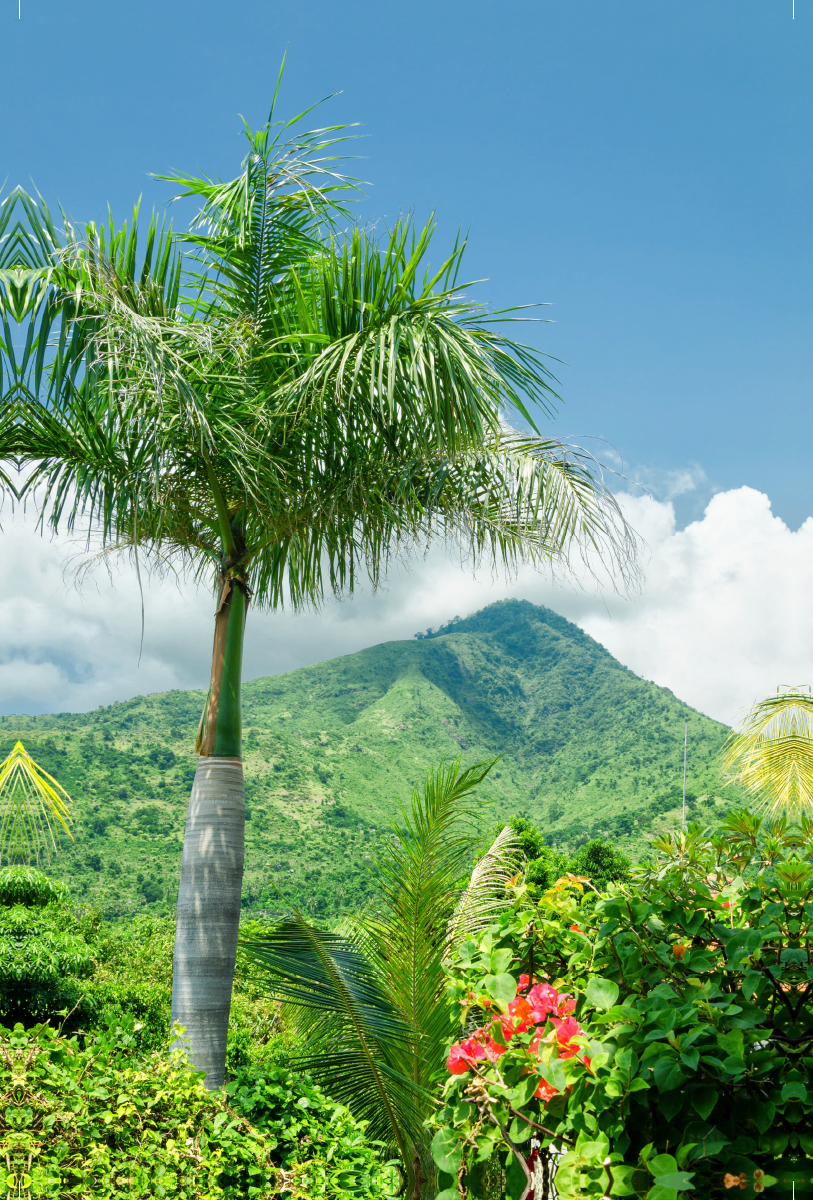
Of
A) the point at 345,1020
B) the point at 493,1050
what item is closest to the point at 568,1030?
the point at 493,1050

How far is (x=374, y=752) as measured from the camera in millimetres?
45594

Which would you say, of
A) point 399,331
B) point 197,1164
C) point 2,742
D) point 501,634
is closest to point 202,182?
point 399,331

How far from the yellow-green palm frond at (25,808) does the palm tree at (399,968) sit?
A: 187cm

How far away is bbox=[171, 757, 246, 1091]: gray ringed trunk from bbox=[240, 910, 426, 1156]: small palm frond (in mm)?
181

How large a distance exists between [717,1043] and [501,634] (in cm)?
6931

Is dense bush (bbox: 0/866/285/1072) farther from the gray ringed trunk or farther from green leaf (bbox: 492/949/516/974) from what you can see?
green leaf (bbox: 492/949/516/974)

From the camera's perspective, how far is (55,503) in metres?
4.96

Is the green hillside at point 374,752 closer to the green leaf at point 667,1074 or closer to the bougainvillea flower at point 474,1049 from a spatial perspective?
the bougainvillea flower at point 474,1049

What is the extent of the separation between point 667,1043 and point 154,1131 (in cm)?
204

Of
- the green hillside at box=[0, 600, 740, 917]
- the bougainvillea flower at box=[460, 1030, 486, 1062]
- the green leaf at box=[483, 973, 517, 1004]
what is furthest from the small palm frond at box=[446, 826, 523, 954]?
the green hillside at box=[0, 600, 740, 917]

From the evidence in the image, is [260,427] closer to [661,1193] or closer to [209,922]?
[209,922]

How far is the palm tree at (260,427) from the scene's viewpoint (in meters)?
4.14

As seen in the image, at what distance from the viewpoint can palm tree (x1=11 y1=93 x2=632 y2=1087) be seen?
4137mm

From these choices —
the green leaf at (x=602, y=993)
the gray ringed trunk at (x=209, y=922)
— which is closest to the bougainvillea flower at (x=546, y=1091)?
the green leaf at (x=602, y=993)
